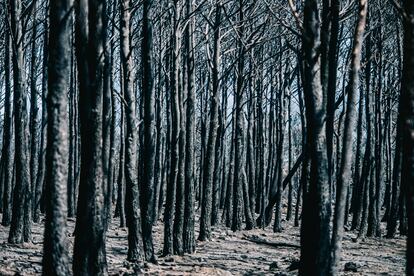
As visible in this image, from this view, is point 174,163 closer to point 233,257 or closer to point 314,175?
point 233,257

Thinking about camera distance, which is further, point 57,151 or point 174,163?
point 174,163

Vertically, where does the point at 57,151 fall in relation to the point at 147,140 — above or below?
below

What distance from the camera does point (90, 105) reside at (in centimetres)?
770

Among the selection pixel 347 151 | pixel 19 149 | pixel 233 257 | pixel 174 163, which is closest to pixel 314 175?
pixel 347 151

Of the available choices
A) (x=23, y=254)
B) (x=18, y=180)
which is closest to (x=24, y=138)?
(x=18, y=180)

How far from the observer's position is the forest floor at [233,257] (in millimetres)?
10062

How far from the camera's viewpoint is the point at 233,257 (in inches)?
526

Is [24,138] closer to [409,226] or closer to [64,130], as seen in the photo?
[64,130]

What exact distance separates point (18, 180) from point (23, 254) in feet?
7.49

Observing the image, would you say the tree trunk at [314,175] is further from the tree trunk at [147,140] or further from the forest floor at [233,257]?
the tree trunk at [147,140]

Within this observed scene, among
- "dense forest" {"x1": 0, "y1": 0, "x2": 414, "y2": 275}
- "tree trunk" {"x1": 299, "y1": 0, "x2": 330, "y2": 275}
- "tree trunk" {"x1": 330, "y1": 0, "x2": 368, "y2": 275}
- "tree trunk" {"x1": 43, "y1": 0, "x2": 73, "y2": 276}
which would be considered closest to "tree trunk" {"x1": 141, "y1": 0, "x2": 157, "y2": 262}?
"dense forest" {"x1": 0, "y1": 0, "x2": 414, "y2": 275}

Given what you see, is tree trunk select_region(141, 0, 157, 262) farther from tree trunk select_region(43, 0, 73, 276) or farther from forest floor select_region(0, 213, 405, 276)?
tree trunk select_region(43, 0, 73, 276)

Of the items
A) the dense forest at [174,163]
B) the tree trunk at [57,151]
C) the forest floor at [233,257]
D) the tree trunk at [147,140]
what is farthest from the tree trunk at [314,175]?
the tree trunk at [147,140]

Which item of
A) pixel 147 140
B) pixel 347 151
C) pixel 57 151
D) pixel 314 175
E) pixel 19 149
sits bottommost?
pixel 314 175
